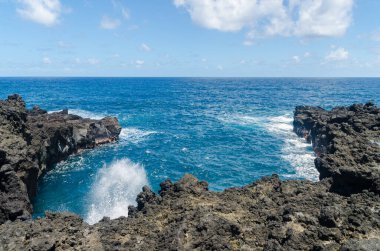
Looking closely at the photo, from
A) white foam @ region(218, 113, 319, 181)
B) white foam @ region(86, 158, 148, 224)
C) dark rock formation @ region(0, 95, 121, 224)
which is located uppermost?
dark rock formation @ region(0, 95, 121, 224)

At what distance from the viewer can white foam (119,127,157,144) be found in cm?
6525

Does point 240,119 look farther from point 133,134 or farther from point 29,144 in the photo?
point 29,144

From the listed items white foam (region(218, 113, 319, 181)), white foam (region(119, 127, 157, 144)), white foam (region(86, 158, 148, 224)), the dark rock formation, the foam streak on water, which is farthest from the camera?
white foam (region(119, 127, 157, 144))

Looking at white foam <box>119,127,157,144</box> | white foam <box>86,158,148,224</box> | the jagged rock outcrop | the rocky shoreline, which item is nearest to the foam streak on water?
the jagged rock outcrop

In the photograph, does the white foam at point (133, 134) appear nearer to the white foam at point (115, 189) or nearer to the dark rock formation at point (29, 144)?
the dark rock formation at point (29, 144)

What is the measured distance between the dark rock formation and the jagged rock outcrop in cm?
2344

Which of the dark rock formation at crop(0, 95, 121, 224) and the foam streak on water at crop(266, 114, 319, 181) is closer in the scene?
the dark rock formation at crop(0, 95, 121, 224)

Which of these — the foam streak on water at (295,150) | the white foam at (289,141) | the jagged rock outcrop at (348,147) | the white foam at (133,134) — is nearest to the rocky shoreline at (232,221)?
the jagged rock outcrop at (348,147)

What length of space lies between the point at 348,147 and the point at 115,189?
26.3 m

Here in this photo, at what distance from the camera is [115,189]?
40.2 metres

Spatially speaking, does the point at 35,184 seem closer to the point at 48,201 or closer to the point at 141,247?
the point at 48,201

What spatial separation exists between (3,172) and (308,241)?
24528 mm

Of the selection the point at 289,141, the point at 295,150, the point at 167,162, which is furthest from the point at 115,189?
the point at 289,141

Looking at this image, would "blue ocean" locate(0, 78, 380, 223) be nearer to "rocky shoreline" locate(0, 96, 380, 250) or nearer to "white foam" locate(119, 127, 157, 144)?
"white foam" locate(119, 127, 157, 144)
